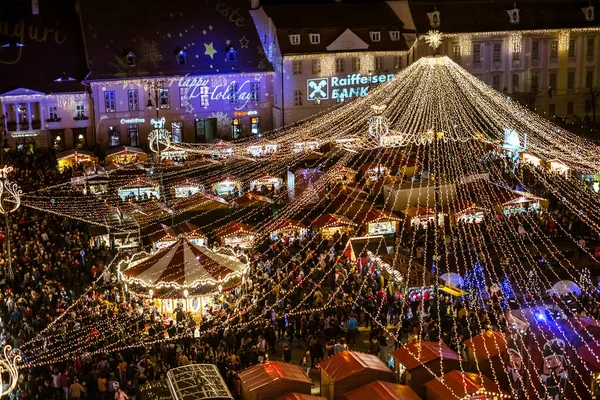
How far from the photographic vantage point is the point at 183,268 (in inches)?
906

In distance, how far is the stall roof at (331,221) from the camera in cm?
2956

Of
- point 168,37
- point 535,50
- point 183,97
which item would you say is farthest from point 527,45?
point 168,37

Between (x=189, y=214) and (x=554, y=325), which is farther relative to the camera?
(x=189, y=214)

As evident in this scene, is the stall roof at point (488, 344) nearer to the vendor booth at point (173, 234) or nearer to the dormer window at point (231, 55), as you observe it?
the vendor booth at point (173, 234)

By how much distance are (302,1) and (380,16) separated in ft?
18.5

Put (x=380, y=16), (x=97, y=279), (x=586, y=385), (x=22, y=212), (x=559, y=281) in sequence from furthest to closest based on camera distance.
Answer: (x=380, y=16)
(x=22, y=212)
(x=97, y=279)
(x=559, y=281)
(x=586, y=385)

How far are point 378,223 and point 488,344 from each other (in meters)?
12.0

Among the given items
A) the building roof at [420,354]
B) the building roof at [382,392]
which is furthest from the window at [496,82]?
the building roof at [382,392]

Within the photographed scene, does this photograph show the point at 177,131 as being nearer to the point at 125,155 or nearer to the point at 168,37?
the point at 125,155

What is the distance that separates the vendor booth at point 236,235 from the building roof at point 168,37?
57.8 feet

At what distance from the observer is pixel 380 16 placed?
160 ft

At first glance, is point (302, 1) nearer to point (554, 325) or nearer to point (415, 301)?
point (415, 301)

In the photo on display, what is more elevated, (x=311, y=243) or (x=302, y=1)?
(x=302, y=1)

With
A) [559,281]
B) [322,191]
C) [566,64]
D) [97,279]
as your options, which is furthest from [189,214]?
[566,64]
